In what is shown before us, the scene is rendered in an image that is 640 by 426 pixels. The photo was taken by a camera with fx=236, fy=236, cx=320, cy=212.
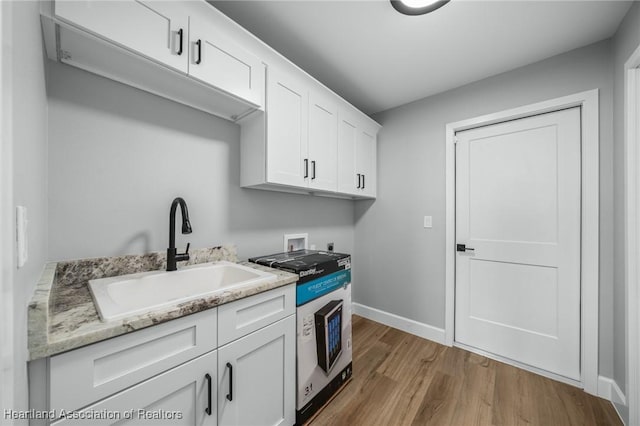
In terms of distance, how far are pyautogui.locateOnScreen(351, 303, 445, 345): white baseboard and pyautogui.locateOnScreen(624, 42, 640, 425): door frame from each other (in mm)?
1119

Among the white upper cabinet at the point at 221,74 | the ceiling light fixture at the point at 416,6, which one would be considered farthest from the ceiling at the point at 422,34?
the white upper cabinet at the point at 221,74

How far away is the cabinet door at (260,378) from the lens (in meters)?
1.00

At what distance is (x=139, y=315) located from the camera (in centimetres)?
76

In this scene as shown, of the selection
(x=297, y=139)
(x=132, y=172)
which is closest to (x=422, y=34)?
(x=297, y=139)

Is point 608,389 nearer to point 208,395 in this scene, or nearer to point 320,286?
point 320,286

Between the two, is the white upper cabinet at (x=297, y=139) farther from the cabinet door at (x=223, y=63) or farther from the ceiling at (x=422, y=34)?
the ceiling at (x=422, y=34)

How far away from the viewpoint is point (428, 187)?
7.77ft

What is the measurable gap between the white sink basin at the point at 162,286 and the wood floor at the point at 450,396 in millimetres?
991

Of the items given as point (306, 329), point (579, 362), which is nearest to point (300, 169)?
point (306, 329)

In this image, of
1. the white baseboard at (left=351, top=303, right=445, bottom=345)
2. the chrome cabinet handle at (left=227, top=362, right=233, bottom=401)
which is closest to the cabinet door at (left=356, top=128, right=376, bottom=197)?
the white baseboard at (left=351, top=303, right=445, bottom=345)

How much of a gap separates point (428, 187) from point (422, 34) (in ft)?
4.23

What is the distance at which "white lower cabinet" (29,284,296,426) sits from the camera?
2.14 feet

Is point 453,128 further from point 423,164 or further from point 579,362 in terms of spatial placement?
point 579,362

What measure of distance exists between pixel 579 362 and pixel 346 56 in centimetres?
283
